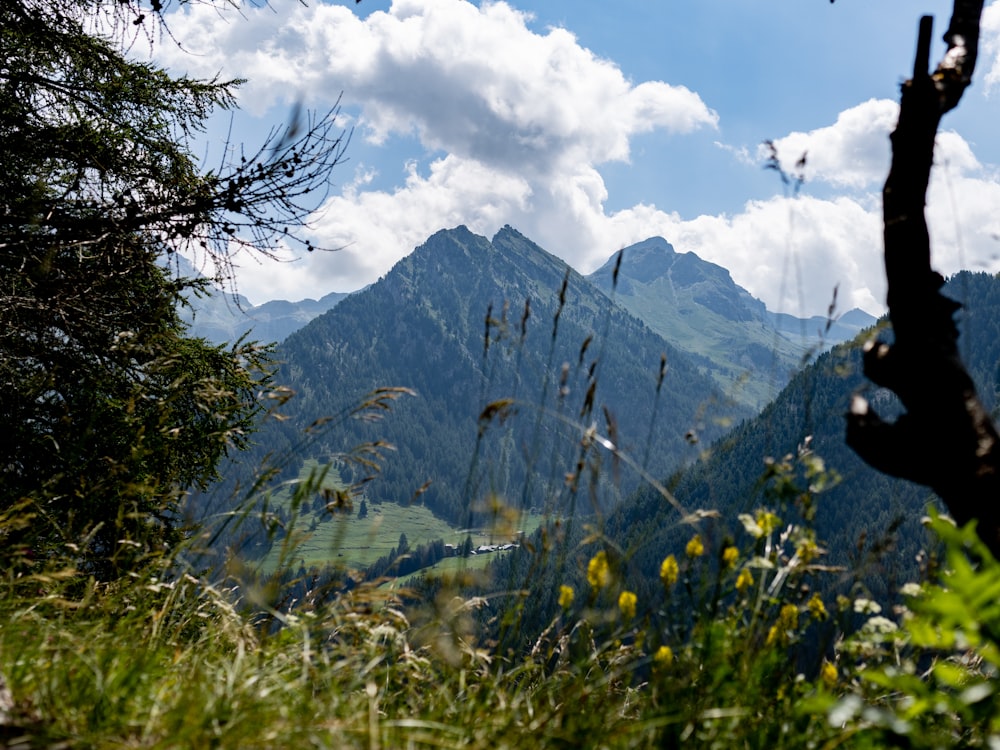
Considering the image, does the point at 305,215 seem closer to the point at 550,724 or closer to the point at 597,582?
the point at 597,582

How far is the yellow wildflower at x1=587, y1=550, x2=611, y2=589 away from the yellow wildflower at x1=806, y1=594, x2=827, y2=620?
2.42 feet

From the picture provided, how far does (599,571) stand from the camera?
8.10 ft

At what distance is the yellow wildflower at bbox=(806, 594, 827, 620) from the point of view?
2.47m

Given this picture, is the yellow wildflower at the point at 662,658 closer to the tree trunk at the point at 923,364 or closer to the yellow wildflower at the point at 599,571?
the yellow wildflower at the point at 599,571

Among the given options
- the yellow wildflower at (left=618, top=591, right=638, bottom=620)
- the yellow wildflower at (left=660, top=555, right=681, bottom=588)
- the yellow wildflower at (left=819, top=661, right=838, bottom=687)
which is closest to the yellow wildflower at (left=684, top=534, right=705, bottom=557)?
the yellow wildflower at (left=660, top=555, right=681, bottom=588)

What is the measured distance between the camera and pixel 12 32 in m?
6.68

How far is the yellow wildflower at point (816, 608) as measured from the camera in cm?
247

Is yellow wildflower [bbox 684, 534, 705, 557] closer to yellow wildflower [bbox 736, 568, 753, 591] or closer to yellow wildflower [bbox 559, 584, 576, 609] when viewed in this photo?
yellow wildflower [bbox 736, 568, 753, 591]

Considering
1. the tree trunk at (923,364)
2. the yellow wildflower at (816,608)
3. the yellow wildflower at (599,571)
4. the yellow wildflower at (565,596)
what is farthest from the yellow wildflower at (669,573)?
the tree trunk at (923,364)

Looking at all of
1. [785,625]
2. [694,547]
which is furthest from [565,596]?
[785,625]

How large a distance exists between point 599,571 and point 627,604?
0.47 feet

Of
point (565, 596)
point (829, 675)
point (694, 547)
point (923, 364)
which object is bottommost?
point (829, 675)

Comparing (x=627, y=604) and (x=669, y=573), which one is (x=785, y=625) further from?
(x=627, y=604)

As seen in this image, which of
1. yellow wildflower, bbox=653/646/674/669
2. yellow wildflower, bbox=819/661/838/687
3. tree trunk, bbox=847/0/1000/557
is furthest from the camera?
yellow wildflower, bbox=819/661/838/687
